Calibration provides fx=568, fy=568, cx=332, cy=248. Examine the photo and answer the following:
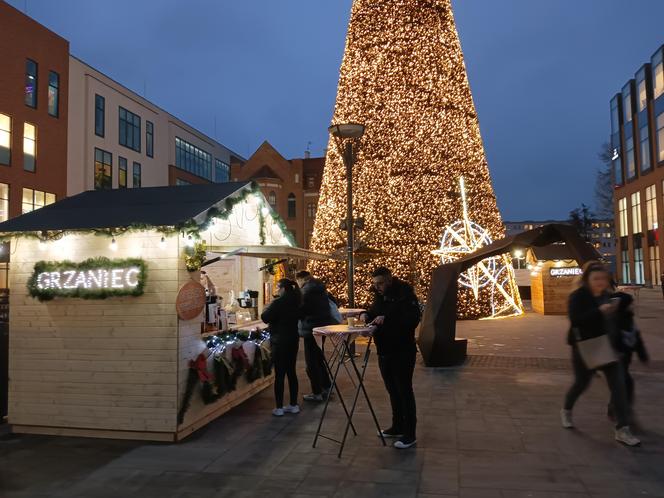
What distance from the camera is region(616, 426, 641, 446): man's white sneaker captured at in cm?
544

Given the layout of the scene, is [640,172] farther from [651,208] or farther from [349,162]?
[349,162]

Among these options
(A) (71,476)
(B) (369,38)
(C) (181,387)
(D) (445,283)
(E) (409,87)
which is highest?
(B) (369,38)

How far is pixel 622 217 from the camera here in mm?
53000

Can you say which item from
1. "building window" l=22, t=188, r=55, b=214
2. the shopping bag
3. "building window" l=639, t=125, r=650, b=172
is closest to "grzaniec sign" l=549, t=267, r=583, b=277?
the shopping bag

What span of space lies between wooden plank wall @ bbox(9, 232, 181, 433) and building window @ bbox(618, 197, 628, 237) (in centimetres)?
5402

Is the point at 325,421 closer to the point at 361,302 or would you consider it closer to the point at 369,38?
the point at 361,302

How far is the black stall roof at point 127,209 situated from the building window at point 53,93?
24.9 meters

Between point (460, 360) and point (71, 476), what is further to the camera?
point (460, 360)

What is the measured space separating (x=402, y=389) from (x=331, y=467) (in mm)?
1031

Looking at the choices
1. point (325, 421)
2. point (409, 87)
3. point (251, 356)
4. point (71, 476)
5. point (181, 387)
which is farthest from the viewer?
point (409, 87)

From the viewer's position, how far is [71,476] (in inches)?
191

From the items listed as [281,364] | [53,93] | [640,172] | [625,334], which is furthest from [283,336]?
[640,172]

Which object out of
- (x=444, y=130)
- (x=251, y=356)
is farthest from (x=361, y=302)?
(x=251, y=356)

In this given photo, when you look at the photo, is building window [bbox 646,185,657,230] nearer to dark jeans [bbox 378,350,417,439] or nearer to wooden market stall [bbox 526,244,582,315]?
wooden market stall [bbox 526,244,582,315]
